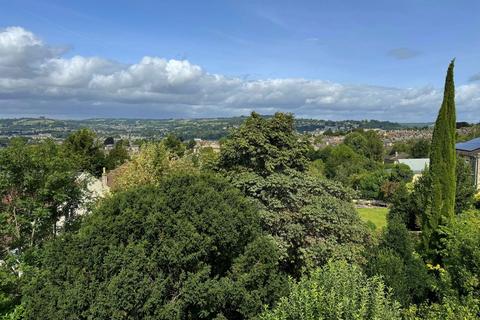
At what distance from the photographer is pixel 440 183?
16.1 m

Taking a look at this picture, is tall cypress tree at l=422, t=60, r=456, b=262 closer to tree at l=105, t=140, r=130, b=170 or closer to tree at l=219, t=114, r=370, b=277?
tree at l=219, t=114, r=370, b=277

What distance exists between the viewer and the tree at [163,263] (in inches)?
318

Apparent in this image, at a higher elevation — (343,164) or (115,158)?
(115,158)

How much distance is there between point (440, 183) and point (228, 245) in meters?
10.4

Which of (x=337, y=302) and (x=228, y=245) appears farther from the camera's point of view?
(x=228, y=245)

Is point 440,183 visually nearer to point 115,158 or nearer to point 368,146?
point 115,158

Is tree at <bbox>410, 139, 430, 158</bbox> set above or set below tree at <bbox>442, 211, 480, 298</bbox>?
below

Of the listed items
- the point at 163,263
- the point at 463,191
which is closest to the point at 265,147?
the point at 163,263

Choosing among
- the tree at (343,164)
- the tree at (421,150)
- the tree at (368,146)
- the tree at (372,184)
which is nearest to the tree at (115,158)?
the tree at (343,164)

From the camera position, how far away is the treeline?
26.4ft

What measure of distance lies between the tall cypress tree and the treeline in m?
0.05

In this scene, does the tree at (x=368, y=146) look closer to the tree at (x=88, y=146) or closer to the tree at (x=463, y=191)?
the tree at (x=88, y=146)

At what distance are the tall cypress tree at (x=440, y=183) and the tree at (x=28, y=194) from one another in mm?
13572

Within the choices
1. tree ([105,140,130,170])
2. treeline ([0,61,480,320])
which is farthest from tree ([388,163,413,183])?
tree ([105,140,130,170])
